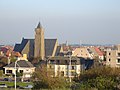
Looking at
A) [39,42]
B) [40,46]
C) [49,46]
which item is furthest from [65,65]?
[39,42]

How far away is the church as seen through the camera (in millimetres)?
61100

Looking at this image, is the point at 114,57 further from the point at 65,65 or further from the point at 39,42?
Result: the point at 39,42

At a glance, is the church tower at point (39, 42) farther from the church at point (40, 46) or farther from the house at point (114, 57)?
the house at point (114, 57)

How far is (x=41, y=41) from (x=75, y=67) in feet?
79.2

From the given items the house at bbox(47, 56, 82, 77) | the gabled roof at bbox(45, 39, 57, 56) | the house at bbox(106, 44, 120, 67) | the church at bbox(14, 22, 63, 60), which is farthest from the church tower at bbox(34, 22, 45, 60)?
the house at bbox(106, 44, 120, 67)

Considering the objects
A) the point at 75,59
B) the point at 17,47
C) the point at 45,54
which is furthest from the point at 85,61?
the point at 17,47

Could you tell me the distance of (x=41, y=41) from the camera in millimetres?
62281

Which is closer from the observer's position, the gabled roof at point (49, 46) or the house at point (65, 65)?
the house at point (65, 65)

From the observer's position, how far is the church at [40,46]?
61.1m

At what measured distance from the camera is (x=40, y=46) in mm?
61500

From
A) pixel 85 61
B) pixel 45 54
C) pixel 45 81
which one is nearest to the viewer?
pixel 45 81

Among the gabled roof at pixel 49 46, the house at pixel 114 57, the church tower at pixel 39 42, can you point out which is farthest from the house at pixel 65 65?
the gabled roof at pixel 49 46

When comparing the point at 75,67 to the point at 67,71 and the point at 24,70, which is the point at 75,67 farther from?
the point at 24,70

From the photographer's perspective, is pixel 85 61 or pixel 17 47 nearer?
pixel 85 61
